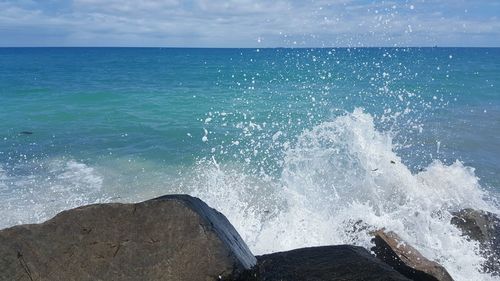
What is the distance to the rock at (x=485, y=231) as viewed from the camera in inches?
257

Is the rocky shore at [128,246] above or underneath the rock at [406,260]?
above

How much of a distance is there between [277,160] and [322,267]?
8.83m

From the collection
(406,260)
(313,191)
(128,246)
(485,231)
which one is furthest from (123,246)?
(313,191)

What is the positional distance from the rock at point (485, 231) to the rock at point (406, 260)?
174cm

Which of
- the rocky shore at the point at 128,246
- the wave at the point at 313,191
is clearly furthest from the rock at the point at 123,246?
the wave at the point at 313,191

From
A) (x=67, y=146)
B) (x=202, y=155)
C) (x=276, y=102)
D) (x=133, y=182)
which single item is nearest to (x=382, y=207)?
(x=133, y=182)

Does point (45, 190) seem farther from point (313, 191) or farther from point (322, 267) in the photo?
point (322, 267)

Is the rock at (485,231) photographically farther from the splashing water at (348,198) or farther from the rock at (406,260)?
the rock at (406,260)

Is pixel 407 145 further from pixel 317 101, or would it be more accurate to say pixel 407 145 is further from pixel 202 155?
pixel 317 101

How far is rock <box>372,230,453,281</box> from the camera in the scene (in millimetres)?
4973

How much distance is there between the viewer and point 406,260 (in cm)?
510

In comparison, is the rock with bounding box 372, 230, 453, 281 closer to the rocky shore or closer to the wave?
the wave

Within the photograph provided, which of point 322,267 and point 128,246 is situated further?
point 322,267

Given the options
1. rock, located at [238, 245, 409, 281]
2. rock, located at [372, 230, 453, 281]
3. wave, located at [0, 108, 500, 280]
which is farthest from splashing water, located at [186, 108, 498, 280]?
rock, located at [238, 245, 409, 281]
